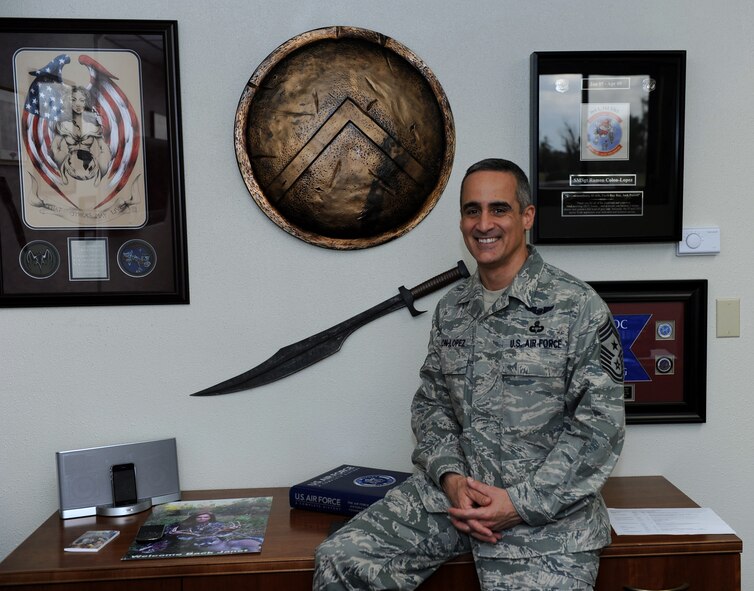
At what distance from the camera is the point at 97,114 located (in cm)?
191

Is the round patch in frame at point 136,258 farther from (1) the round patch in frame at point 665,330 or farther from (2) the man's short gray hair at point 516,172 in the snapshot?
(1) the round patch in frame at point 665,330

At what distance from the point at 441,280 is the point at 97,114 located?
1.09m

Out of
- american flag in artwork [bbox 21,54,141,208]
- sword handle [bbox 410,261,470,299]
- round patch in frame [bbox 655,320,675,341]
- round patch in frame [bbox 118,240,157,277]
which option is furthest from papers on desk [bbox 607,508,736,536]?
american flag in artwork [bbox 21,54,141,208]

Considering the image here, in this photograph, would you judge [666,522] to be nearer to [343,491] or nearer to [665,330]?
[665,330]

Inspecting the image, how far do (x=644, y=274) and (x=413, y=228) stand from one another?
2.33 feet

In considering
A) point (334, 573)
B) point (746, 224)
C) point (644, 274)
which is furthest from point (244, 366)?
point (746, 224)

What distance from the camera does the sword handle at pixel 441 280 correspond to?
6.46 ft

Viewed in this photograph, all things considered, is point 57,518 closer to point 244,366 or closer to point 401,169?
point 244,366

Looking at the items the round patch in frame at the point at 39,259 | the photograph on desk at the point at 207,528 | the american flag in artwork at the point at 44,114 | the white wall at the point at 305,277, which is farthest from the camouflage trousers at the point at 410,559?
the american flag in artwork at the point at 44,114

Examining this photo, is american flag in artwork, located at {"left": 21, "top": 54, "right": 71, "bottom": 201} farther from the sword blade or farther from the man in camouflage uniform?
the man in camouflage uniform

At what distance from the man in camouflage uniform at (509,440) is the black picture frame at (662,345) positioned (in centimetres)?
50

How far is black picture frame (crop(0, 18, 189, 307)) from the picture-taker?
6.20 ft

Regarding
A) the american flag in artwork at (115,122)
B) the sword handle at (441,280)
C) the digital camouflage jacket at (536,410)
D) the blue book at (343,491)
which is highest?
the american flag in artwork at (115,122)

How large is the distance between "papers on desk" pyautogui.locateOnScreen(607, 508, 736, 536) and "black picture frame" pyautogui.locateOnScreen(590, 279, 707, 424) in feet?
1.10
